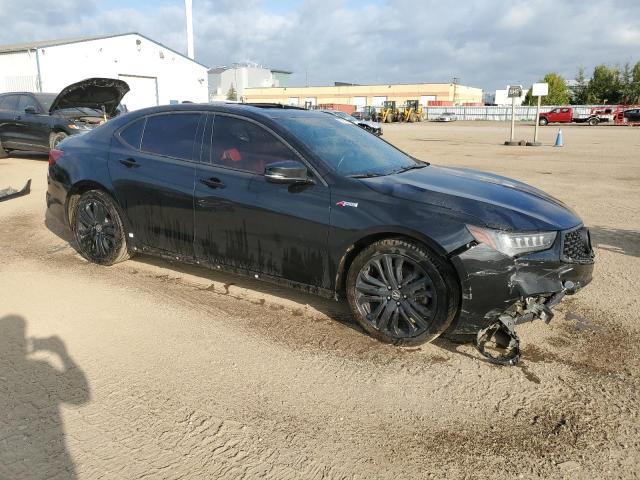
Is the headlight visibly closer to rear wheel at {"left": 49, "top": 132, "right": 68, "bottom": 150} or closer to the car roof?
the car roof

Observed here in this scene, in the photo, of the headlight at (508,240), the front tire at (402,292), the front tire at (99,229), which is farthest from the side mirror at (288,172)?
the front tire at (99,229)

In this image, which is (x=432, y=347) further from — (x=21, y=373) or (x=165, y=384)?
(x=21, y=373)

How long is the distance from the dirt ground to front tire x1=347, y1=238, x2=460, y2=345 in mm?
164

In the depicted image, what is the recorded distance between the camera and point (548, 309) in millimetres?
3428

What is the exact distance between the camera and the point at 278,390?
10.5ft

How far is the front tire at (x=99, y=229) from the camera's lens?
5.12 m

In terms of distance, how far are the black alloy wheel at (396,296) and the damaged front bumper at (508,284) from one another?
0.23 metres

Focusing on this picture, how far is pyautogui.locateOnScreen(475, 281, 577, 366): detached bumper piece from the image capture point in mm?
3410

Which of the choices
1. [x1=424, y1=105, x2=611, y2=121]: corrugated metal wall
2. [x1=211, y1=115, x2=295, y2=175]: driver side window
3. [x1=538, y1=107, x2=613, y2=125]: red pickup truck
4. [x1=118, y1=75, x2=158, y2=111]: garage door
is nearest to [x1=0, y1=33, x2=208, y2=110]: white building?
[x1=118, y1=75, x2=158, y2=111]: garage door

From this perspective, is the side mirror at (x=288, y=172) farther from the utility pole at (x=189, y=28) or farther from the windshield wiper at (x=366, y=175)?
the utility pole at (x=189, y=28)

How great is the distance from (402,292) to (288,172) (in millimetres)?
1160

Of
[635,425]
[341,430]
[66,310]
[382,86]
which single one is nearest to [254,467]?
[341,430]

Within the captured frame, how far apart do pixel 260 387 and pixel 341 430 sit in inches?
24.9

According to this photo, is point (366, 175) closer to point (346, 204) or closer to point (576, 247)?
point (346, 204)
